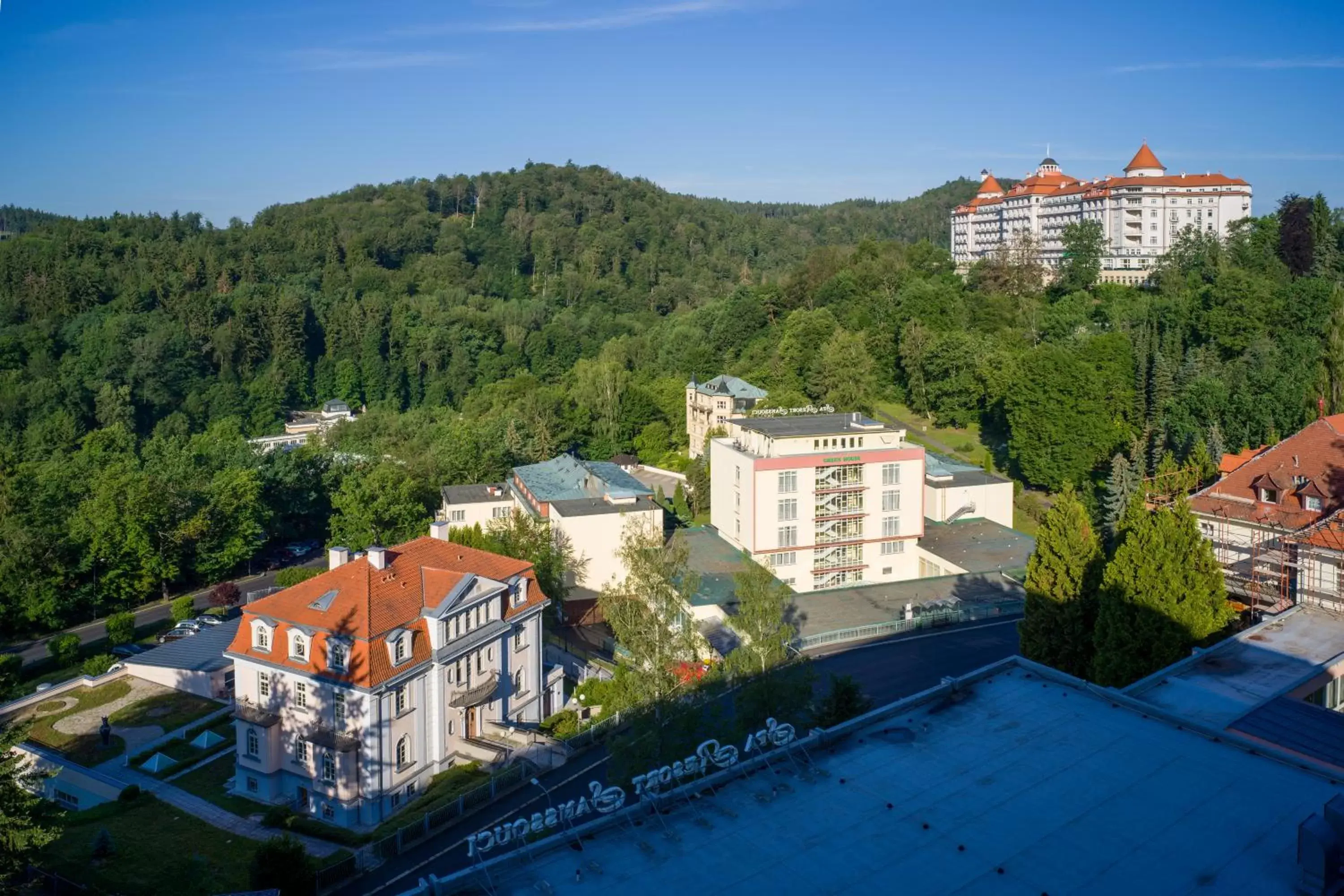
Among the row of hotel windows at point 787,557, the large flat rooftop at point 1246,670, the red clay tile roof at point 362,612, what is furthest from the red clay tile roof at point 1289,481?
the red clay tile roof at point 362,612

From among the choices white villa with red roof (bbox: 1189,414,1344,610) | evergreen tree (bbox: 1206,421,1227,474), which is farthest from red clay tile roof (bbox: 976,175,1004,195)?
white villa with red roof (bbox: 1189,414,1344,610)

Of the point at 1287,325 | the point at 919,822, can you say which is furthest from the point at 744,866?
the point at 1287,325

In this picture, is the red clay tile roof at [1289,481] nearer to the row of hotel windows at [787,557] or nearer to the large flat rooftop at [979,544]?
the large flat rooftop at [979,544]

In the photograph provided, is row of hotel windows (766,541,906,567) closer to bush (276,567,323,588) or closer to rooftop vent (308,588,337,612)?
bush (276,567,323,588)

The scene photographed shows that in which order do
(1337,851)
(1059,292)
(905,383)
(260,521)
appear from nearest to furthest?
(1337,851) < (260,521) < (905,383) < (1059,292)

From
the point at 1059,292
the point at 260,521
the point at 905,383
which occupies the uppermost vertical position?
the point at 1059,292

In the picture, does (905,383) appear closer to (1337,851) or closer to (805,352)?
(805,352)
